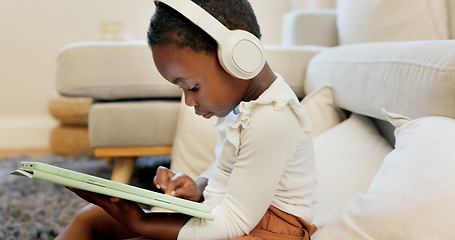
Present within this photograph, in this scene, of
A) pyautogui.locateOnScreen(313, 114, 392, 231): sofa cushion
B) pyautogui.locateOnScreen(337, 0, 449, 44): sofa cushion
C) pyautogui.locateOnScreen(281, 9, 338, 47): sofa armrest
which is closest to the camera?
pyautogui.locateOnScreen(313, 114, 392, 231): sofa cushion

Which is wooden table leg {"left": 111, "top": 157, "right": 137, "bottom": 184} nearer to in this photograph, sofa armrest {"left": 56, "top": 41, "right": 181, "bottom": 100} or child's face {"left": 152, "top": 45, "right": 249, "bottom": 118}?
sofa armrest {"left": 56, "top": 41, "right": 181, "bottom": 100}

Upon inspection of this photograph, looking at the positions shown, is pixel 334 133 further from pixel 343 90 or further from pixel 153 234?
pixel 153 234

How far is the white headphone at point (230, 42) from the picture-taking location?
0.68m

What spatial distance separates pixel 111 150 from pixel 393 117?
92cm

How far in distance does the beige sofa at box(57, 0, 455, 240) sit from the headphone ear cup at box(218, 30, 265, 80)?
10.4 inches

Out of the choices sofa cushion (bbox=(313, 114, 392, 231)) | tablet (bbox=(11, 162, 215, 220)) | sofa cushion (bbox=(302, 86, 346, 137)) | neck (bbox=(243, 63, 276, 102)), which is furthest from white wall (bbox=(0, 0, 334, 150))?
tablet (bbox=(11, 162, 215, 220))

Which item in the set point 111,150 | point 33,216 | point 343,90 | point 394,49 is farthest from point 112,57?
point 394,49

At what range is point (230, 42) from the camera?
69 cm

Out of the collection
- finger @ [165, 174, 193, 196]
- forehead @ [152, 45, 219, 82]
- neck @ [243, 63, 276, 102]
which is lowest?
finger @ [165, 174, 193, 196]

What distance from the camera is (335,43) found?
1906 mm

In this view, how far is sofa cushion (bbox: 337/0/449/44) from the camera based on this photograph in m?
1.25

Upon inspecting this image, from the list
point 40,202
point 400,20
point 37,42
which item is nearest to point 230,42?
point 400,20

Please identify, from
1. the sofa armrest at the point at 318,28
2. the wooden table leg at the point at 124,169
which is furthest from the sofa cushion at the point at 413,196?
the sofa armrest at the point at 318,28

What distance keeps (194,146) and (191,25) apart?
2.14 ft
